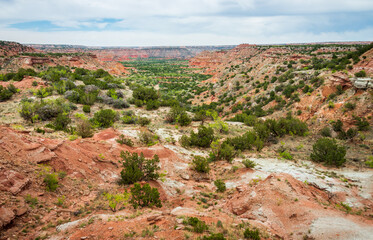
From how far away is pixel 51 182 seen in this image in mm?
6953

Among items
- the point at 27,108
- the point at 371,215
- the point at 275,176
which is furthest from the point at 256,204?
the point at 27,108

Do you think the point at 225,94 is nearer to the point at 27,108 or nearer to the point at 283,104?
the point at 283,104

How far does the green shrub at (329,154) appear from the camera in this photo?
39.4 feet

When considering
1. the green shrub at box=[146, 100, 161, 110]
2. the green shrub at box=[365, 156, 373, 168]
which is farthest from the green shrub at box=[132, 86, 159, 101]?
the green shrub at box=[365, 156, 373, 168]

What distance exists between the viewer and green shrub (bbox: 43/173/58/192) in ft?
22.5

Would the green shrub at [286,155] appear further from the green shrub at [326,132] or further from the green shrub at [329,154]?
the green shrub at [326,132]

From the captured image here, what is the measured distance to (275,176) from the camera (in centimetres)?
938

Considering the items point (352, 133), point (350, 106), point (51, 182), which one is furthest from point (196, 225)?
point (350, 106)

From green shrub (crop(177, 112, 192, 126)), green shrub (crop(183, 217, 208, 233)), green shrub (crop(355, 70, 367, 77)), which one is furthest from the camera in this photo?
green shrub (crop(355, 70, 367, 77))

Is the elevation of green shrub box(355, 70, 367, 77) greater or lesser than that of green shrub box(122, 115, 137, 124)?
greater

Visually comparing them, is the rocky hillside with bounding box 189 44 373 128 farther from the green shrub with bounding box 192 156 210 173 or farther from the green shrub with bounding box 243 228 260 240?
the green shrub with bounding box 243 228 260 240

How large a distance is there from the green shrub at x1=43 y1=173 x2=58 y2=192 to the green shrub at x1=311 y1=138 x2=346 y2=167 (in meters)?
14.9

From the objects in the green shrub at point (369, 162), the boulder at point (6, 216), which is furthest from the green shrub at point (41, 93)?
the green shrub at point (369, 162)

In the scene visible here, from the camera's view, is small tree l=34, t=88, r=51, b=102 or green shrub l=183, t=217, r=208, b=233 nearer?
green shrub l=183, t=217, r=208, b=233
